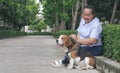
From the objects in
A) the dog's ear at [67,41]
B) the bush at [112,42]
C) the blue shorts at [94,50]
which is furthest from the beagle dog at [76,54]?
the bush at [112,42]

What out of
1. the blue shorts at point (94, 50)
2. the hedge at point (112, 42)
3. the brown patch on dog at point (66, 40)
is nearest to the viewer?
the hedge at point (112, 42)

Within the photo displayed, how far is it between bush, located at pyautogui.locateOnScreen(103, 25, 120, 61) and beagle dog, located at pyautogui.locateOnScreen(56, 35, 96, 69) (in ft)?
1.75

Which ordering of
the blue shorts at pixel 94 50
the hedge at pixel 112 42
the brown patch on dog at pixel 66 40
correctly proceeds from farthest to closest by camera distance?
the blue shorts at pixel 94 50 → the brown patch on dog at pixel 66 40 → the hedge at pixel 112 42

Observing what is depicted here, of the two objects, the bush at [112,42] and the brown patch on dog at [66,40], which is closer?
the bush at [112,42]

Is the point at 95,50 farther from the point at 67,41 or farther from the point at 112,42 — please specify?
the point at 67,41

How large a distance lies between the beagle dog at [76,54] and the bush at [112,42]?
533 millimetres

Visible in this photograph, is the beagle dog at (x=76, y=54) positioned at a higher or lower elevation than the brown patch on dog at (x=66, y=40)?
lower

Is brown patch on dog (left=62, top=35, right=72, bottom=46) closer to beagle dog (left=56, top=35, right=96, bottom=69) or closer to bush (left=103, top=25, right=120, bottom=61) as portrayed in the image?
beagle dog (left=56, top=35, right=96, bottom=69)

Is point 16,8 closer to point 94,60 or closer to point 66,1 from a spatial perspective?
point 66,1

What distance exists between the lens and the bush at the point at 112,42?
30.5ft

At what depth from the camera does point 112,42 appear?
9.90m

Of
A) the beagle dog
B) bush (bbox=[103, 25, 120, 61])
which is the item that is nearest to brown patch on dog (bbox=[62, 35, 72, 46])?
the beagle dog

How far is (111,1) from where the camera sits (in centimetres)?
4588

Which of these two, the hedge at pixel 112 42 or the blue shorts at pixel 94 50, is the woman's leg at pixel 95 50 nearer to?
the blue shorts at pixel 94 50
